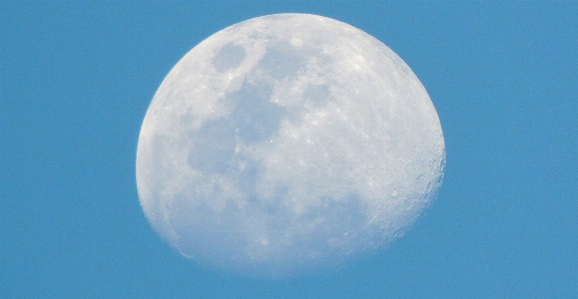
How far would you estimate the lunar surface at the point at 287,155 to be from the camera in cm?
728

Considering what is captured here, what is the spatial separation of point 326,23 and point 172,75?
8.48 ft

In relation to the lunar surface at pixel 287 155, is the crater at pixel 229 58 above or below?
above

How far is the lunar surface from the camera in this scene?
7281 mm

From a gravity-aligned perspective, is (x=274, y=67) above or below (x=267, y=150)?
above

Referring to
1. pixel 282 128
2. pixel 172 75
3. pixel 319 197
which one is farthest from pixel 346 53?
pixel 172 75

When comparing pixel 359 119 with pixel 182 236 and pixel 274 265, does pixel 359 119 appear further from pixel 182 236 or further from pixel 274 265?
pixel 182 236

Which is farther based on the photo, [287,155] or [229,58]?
[229,58]

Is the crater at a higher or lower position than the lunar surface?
higher

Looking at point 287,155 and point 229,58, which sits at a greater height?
point 229,58

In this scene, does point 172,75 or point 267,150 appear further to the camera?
point 172,75

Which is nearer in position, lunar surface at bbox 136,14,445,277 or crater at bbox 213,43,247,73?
lunar surface at bbox 136,14,445,277

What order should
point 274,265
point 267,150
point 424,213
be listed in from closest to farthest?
point 267,150 → point 274,265 → point 424,213

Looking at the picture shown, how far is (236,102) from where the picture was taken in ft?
24.6

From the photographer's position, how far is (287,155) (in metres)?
7.23
